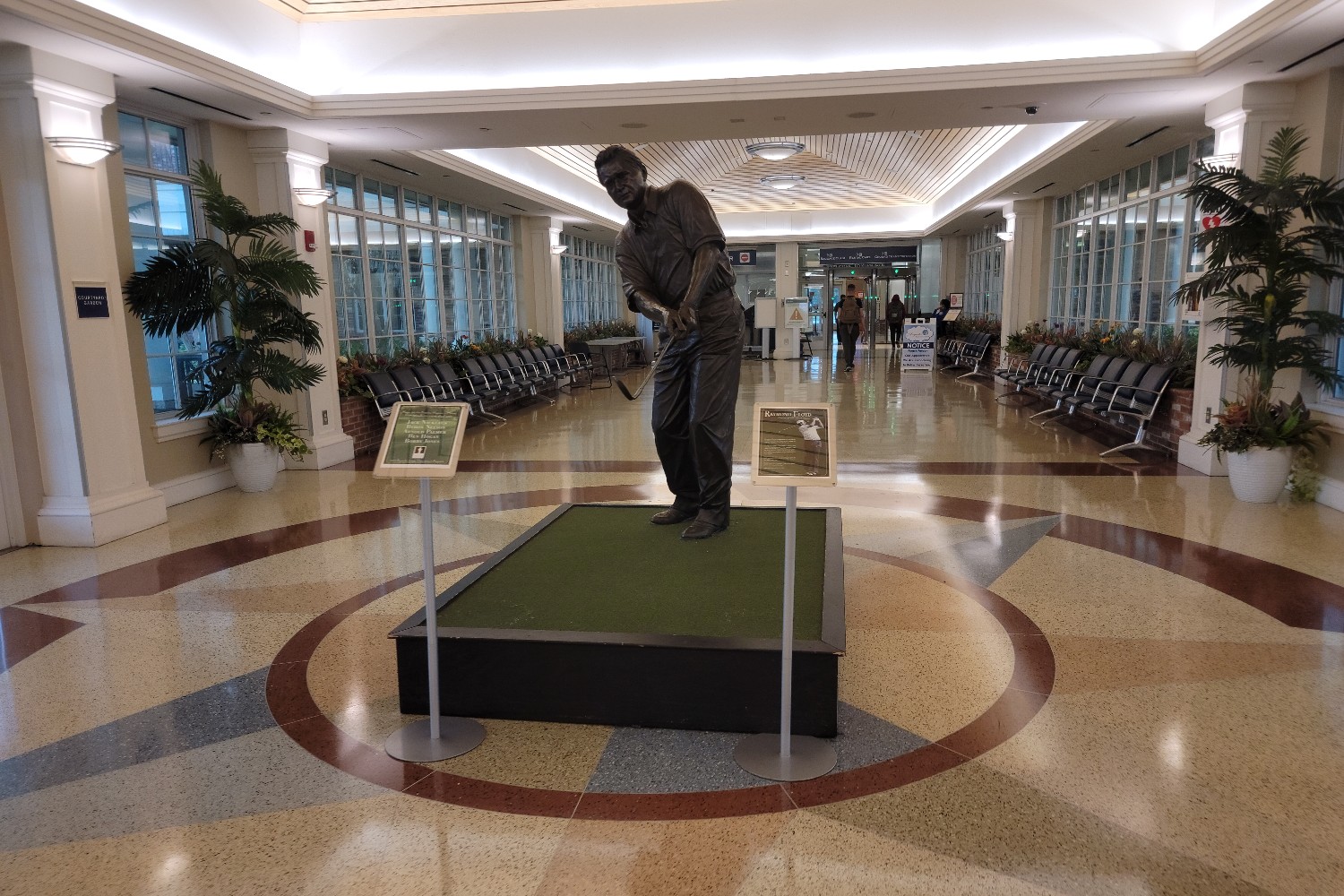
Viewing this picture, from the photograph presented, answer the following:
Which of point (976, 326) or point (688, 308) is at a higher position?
point (688, 308)

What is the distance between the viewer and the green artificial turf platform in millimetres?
3227

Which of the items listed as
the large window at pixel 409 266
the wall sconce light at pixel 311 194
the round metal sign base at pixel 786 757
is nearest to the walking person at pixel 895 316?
the large window at pixel 409 266

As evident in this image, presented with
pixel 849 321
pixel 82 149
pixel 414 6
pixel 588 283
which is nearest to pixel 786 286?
pixel 849 321

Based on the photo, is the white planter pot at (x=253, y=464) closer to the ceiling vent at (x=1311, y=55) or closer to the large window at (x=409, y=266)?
the large window at (x=409, y=266)

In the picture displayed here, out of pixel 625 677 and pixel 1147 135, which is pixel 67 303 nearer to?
pixel 625 677

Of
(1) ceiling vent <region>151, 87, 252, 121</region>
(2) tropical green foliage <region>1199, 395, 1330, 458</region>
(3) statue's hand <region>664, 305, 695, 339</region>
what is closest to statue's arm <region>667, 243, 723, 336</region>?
(3) statue's hand <region>664, 305, 695, 339</region>

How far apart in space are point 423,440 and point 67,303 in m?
4.06

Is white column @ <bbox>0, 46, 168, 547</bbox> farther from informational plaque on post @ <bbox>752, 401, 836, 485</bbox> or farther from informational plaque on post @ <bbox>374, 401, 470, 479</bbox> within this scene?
informational plaque on post @ <bbox>752, 401, 836, 485</bbox>

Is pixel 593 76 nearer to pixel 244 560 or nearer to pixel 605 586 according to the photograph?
pixel 244 560

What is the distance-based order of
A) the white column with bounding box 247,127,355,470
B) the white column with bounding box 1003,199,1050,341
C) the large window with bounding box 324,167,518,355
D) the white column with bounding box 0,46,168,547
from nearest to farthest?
the white column with bounding box 0,46,168,547 → the white column with bounding box 247,127,355,470 → the large window with bounding box 324,167,518,355 → the white column with bounding box 1003,199,1050,341

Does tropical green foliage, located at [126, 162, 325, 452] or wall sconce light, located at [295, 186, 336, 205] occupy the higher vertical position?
wall sconce light, located at [295, 186, 336, 205]

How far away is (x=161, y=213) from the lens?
7.17m

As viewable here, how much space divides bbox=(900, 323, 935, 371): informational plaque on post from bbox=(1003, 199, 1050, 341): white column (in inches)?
111

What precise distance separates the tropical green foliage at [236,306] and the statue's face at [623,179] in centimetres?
397
